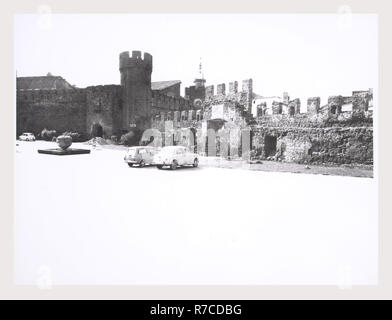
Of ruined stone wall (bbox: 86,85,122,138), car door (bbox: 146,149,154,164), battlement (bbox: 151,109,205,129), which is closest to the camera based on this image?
car door (bbox: 146,149,154,164)

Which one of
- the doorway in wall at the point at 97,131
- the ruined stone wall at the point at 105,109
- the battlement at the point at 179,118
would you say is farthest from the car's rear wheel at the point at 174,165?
the doorway in wall at the point at 97,131

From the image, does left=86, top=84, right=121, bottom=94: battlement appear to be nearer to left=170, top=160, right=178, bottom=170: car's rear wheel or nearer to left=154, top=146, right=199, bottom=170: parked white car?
left=154, top=146, right=199, bottom=170: parked white car

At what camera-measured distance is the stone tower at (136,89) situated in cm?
710

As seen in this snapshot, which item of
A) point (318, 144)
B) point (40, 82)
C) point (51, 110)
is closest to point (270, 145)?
point (318, 144)

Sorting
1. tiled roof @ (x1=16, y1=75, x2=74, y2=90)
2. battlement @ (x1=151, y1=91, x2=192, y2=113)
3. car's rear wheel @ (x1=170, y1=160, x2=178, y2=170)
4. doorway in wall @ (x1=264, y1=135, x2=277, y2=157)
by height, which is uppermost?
tiled roof @ (x1=16, y1=75, x2=74, y2=90)

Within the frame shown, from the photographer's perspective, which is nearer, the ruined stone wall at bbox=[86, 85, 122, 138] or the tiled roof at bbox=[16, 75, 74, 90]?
the tiled roof at bbox=[16, 75, 74, 90]

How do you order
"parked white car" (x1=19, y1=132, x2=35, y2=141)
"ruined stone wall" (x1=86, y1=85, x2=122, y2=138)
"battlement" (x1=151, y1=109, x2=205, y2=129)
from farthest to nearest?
"ruined stone wall" (x1=86, y1=85, x2=122, y2=138), "battlement" (x1=151, y1=109, x2=205, y2=129), "parked white car" (x1=19, y1=132, x2=35, y2=141)

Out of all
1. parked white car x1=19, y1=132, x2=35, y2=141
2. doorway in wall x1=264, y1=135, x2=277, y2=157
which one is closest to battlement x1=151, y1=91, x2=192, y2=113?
doorway in wall x1=264, y1=135, x2=277, y2=157

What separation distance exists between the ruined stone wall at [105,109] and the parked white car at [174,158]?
97 cm

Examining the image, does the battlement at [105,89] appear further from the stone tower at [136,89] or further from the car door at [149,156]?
the car door at [149,156]

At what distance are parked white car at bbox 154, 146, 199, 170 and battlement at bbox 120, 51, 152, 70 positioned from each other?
1500 millimetres

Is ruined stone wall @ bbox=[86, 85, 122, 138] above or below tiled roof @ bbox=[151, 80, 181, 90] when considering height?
below

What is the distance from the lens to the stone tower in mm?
7102
